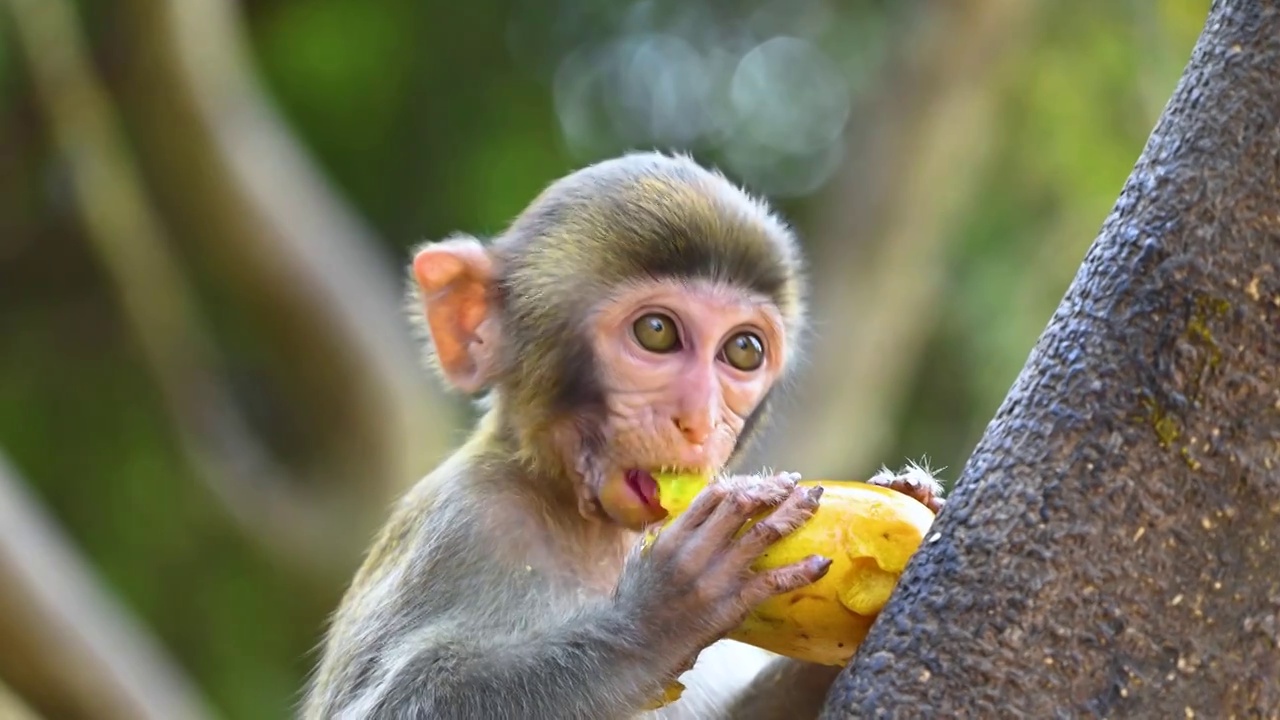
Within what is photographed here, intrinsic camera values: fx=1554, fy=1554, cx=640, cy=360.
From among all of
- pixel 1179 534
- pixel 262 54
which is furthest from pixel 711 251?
pixel 262 54

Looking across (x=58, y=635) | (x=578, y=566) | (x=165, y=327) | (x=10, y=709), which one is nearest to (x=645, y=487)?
(x=578, y=566)

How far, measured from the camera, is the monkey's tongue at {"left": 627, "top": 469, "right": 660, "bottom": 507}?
3225 mm

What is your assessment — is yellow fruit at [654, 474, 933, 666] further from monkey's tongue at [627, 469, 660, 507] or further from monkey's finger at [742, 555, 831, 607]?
monkey's tongue at [627, 469, 660, 507]

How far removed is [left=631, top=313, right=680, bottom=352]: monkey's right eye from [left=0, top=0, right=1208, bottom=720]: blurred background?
2.34 m

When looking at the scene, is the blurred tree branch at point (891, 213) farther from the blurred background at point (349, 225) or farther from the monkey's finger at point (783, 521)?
the monkey's finger at point (783, 521)

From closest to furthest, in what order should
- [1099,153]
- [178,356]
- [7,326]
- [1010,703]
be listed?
1. [1010,703]
2. [1099,153]
3. [178,356]
4. [7,326]

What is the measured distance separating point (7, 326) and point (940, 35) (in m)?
5.66

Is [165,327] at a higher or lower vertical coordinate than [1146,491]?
lower

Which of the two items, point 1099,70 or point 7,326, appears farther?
point 7,326

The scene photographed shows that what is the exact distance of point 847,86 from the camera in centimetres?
927

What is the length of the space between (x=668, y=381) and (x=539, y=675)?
0.69 m

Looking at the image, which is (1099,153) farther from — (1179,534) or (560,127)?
(1179,534)

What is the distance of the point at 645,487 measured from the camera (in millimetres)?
3234

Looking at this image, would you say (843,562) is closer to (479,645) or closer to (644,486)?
(644,486)
